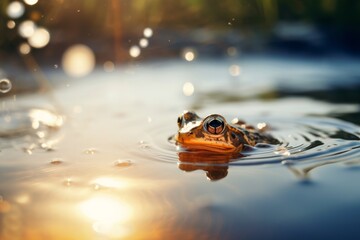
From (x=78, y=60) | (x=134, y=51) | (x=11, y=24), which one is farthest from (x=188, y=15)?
(x=11, y=24)

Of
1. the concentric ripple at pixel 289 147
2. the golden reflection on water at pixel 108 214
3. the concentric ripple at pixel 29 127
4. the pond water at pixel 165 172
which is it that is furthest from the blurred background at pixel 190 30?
the golden reflection on water at pixel 108 214

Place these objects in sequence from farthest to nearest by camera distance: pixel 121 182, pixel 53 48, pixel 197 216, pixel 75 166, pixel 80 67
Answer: pixel 53 48, pixel 80 67, pixel 75 166, pixel 121 182, pixel 197 216

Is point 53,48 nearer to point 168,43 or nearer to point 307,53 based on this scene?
point 168,43

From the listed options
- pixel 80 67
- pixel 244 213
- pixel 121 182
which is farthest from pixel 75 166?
pixel 80 67

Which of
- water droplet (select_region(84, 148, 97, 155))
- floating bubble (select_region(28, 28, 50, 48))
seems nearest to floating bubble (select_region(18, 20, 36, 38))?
floating bubble (select_region(28, 28, 50, 48))

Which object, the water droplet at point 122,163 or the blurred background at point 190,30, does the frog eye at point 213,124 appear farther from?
the blurred background at point 190,30

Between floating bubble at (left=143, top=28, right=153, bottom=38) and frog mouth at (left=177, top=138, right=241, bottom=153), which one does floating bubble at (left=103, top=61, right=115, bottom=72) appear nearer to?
floating bubble at (left=143, top=28, right=153, bottom=38)

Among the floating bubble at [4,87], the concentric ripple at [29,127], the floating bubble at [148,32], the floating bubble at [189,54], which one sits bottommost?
the concentric ripple at [29,127]
